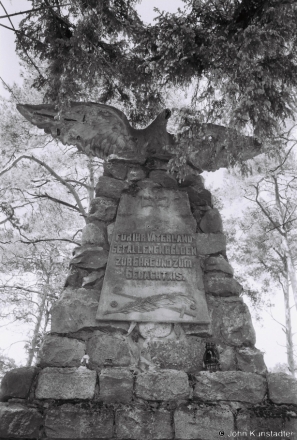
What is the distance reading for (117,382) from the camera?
272cm

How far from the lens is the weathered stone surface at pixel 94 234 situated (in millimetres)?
3486

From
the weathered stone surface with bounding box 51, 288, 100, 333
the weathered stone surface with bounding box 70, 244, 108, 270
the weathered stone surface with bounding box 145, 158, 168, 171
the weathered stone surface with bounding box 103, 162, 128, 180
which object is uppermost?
the weathered stone surface with bounding box 145, 158, 168, 171

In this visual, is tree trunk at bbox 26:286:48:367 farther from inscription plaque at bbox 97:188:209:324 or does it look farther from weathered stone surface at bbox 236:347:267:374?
weathered stone surface at bbox 236:347:267:374

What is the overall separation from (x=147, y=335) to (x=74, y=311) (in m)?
0.62

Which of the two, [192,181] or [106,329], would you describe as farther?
[192,181]

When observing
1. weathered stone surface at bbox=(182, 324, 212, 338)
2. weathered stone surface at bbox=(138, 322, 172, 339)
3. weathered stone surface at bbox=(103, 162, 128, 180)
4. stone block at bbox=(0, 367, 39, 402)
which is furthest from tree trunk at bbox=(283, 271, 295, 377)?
stone block at bbox=(0, 367, 39, 402)

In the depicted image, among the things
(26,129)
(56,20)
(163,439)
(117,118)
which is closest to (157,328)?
(163,439)

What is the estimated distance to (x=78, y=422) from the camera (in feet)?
8.41

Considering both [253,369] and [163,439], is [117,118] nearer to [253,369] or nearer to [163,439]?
[253,369]

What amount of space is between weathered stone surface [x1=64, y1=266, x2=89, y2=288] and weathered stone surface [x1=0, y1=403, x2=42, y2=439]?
40.2 inches

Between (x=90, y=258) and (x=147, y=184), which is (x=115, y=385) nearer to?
(x=90, y=258)

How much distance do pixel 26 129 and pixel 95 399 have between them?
8920 millimetres

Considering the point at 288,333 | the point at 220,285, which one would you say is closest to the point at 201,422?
the point at 220,285

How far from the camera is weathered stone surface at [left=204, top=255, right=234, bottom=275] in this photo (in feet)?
11.1
